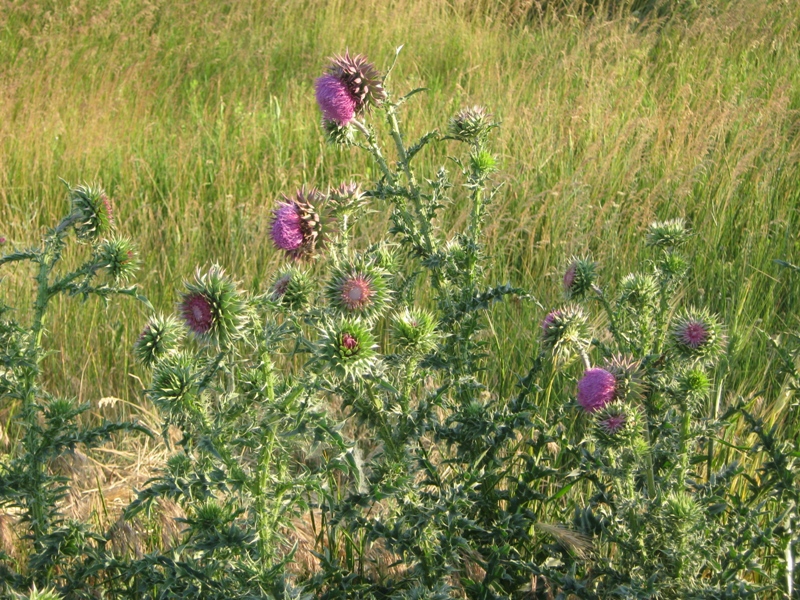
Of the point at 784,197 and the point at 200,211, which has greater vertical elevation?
the point at 784,197

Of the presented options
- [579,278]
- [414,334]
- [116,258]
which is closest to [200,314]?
[414,334]

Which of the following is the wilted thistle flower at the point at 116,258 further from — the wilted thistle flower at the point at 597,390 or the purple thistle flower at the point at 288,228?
the wilted thistle flower at the point at 597,390

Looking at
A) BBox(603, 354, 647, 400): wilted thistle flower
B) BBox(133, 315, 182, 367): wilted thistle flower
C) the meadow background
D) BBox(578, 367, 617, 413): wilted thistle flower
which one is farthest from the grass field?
BBox(133, 315, 182, 367): wilted thistle flower

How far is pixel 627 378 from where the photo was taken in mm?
1843

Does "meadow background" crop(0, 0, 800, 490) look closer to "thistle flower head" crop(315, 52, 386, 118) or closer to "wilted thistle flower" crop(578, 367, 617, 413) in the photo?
"thistle flower head" crop(315, 52, 386, 118)

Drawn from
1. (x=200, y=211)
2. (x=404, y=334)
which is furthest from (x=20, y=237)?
(x=404, y=334)

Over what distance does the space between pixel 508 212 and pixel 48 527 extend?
2.53 m

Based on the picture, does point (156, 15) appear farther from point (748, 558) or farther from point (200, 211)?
point (748, 558)

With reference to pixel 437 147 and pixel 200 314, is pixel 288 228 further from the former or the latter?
pixel 437 147

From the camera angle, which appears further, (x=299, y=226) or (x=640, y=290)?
(x=640, y=290)

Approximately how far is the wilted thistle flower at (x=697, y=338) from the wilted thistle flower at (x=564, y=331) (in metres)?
0.22

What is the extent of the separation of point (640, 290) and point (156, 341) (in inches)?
46.5

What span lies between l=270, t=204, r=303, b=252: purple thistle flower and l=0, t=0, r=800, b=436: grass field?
101 centimetres

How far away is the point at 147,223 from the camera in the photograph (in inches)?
155
